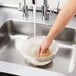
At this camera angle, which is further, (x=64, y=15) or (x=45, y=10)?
(x=45, y=10)

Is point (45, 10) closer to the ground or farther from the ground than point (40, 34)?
farther from the ground

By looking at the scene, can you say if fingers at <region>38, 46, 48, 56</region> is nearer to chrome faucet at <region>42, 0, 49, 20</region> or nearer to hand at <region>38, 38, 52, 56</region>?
hand at <region>38, 38, 52, 56</region>

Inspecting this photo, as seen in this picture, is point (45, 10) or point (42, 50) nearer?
point (42, 50)

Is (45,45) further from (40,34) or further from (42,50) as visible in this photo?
(40,34)

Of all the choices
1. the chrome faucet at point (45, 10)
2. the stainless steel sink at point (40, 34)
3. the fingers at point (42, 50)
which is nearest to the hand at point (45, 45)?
the fingers at point (42, 50)

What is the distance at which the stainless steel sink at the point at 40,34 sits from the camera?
Answer: 3.43ft

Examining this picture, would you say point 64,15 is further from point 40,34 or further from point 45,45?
point 40,34

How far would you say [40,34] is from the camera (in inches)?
47.6

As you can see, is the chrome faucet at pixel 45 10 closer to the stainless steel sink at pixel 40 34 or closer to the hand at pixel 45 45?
the stainless steel sink at pixel 40 34

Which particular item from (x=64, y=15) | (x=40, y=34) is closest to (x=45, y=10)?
(x=40, y=34)

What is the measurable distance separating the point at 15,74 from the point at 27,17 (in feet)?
1.59

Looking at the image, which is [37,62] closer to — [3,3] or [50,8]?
[50,8]

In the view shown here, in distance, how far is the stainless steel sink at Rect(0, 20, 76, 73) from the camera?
41.2 inches

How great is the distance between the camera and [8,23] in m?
1.21
